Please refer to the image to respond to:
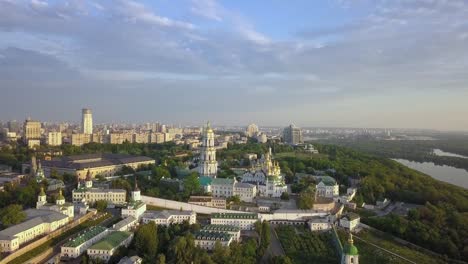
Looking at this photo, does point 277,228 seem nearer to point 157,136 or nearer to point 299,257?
point 299,257

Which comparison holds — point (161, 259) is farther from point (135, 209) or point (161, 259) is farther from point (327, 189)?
point (327, 189)

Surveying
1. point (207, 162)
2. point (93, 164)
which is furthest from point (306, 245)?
point (93, 164)

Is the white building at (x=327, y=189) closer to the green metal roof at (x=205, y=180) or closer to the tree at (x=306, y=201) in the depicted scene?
the tree at (x=306, y=201)

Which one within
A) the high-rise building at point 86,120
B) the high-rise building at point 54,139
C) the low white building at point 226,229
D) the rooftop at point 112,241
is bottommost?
the low white building at point 226,229

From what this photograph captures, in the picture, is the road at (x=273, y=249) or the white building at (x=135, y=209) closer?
the road at (x=273, y=249)

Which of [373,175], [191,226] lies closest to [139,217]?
[191,226]

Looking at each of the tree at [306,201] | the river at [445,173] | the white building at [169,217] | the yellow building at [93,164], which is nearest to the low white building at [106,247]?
the white building at [169,217]
